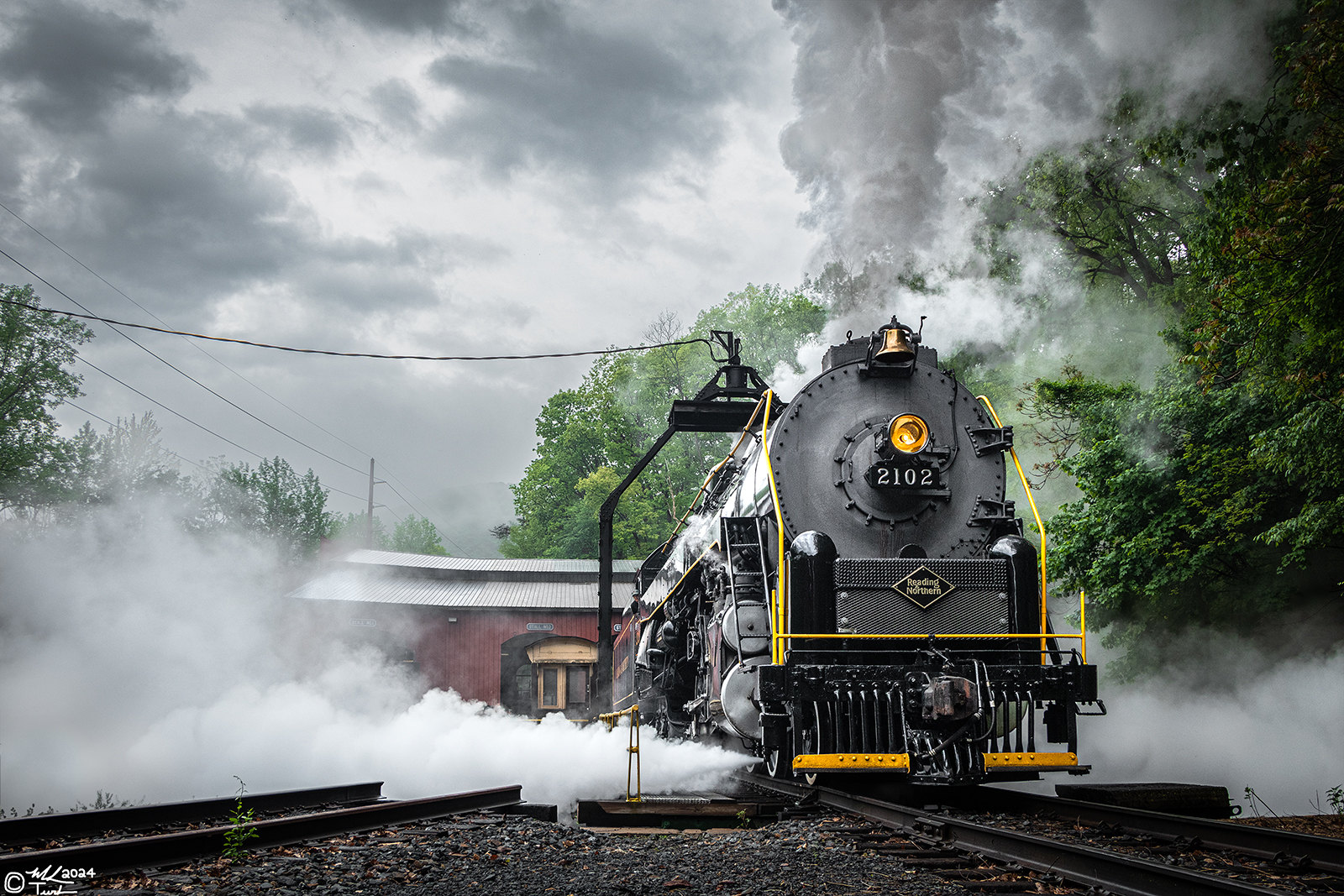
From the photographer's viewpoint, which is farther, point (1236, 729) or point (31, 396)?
point (31, 396)

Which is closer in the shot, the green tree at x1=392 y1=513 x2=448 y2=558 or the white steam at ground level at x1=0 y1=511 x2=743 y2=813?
the white steam at ground level at x1=0 y1=511 x2=743 y2=813

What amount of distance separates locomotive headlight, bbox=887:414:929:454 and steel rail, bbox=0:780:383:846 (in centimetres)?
587

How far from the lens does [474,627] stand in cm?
2539

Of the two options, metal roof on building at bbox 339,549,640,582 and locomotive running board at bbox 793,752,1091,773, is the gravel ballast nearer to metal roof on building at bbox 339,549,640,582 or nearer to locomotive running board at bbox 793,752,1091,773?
locomotive running board at bbox 793,752,1091,773

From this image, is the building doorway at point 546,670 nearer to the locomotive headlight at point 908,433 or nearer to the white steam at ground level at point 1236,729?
the white steam at ground level at point 1236,729

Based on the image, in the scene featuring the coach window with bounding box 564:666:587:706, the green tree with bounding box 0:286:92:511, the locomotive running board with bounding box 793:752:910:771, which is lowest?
the coach window with bounding box 564:666:587:706

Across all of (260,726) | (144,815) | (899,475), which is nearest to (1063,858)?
(899,475)

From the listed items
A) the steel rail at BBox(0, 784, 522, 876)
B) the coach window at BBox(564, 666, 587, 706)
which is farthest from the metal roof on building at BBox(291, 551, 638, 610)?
the steel rail at BBox(0, 784, 522, 876)

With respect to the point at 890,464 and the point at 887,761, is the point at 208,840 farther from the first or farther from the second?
the point at 890,464

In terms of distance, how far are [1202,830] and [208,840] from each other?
580 cm

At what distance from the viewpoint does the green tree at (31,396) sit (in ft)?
79.5

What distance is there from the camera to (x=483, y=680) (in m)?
25.1

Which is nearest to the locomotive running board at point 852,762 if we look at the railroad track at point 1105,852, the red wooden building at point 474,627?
the railroad track at point 1105,852

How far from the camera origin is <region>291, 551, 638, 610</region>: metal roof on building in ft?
81.8
